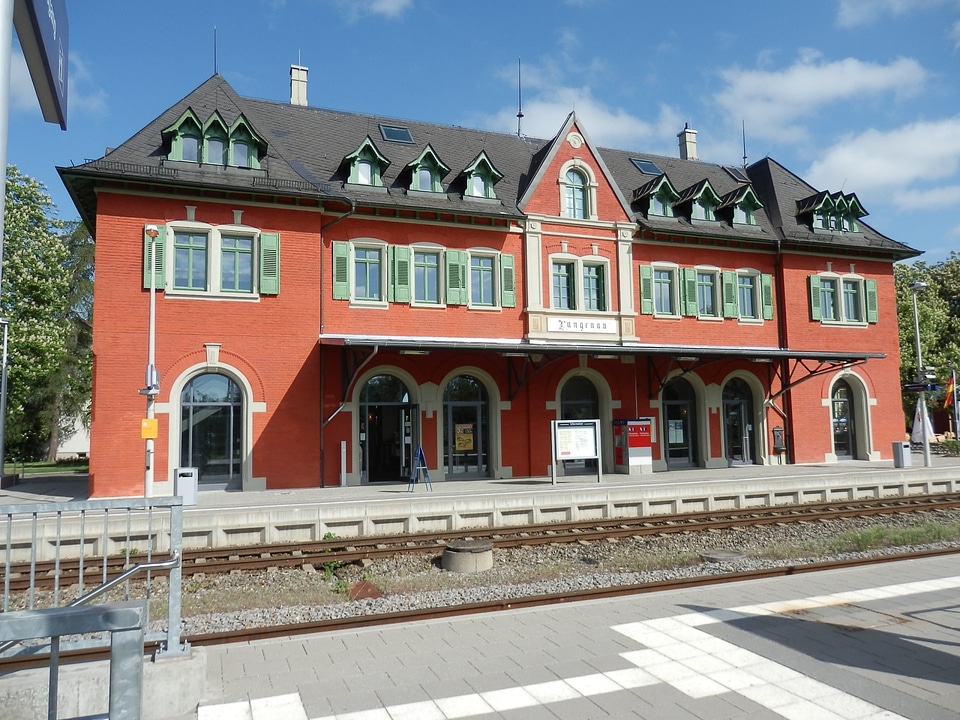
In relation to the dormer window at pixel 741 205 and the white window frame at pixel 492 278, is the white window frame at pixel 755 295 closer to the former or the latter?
the dormer window at pixel 741 205

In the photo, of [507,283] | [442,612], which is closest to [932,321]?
[507,283]

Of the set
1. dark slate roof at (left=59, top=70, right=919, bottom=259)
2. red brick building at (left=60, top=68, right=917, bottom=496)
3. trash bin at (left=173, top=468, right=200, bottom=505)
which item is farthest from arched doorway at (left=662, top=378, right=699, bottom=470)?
trash bin at (left=173, top=468, right=200, bottom=505)

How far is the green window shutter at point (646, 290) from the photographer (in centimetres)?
2462

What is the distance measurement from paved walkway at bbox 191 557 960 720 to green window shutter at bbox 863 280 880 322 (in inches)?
877

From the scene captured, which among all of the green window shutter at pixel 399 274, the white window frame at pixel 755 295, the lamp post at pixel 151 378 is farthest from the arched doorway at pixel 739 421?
the lamp post at pixel 151 378

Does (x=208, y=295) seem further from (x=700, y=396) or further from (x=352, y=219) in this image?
(x=700, y=396)

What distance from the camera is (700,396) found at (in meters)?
25.3

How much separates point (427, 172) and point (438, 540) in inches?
525

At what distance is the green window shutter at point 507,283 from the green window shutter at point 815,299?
1215 cm

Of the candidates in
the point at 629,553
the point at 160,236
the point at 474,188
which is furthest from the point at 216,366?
the point at 629,553

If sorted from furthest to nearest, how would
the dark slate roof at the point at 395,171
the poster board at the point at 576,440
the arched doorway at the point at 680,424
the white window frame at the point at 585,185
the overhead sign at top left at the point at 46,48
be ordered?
the arched doorway at the point at 680,424
the white window frame at the point at 585,185
the poster board at the point at 576,440
the dark slate roof at the point at 395,171
the overhead sign at top left at the point at 46,48

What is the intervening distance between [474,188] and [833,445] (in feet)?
54.0

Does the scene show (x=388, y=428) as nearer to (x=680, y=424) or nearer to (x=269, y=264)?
(x=269, y=264)

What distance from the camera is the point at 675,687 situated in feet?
18.4
